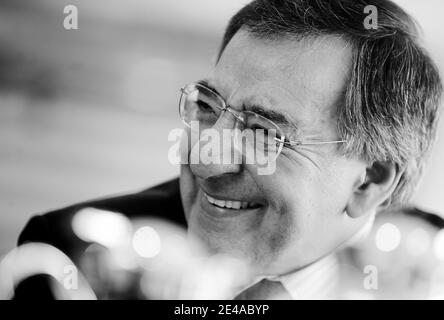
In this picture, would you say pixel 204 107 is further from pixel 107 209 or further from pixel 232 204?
pixel 107 209

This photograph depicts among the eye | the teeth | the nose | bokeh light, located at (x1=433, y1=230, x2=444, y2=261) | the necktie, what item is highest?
the eye

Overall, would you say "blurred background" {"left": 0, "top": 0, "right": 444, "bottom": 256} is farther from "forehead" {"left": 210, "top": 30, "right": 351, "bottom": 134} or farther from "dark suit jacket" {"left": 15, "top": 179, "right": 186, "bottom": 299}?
"forehead" {"left": 210, "top": 30, "right": 351, "bottom": 134}

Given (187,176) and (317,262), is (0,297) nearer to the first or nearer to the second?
(187,176)

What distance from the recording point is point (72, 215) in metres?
1.55

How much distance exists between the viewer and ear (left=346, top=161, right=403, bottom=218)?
4.83 feet

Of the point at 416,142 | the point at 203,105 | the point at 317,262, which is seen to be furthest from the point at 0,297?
the point at 416,142

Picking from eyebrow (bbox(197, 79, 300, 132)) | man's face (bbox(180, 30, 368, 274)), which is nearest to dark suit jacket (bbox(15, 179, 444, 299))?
man's face (bbox(180, 30, 368, 274))

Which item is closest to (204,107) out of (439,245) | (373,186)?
(373,186)

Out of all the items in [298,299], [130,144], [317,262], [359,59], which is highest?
[359,59]

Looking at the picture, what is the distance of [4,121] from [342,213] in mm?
993

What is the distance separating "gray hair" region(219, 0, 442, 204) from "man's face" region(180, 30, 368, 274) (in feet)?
0.11

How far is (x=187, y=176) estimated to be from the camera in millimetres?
1479

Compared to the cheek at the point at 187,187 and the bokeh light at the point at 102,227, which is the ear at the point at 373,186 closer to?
the cheek at the point at 187,187

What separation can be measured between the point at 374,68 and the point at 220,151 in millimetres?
462
